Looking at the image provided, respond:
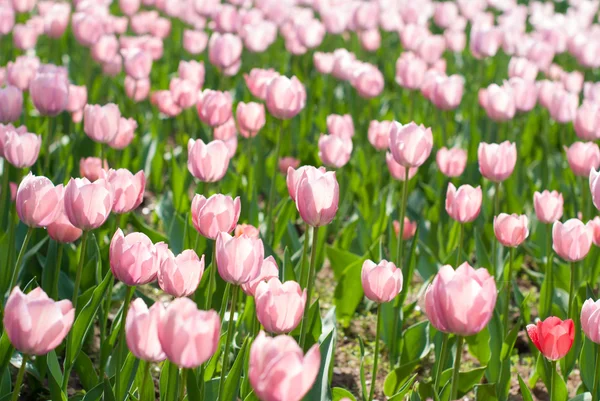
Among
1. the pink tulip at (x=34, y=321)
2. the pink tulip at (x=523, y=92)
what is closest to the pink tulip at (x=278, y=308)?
the pink tulip at (x=34, y=321)

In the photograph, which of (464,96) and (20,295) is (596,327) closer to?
(20,295)

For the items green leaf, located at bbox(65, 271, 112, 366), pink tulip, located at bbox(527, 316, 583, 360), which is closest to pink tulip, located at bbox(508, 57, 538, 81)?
pink tulip, located at bbox(527, 316, 583, 360)

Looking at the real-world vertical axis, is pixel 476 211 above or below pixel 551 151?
above

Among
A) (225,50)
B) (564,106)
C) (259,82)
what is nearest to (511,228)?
(259,82)

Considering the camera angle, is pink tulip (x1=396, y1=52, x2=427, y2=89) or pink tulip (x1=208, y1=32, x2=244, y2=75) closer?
pink tulip (x1=208, y1=32, x2=244, y2=75)

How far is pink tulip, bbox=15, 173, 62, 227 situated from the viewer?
5.72 ft

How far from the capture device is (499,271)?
2.88 m

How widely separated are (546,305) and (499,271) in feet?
0.98

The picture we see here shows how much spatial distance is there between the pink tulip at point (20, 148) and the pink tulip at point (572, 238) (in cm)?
133

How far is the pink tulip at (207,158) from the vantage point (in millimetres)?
2211

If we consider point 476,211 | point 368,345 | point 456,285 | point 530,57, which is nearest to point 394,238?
point 368,345

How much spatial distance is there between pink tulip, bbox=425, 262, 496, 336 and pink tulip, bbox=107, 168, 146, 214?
2.57 ft

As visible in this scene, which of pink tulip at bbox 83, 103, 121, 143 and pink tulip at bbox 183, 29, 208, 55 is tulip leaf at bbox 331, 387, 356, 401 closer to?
pink tulip at bbox 83, 103, 121, 143

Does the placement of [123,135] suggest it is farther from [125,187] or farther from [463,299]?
[463,299]
